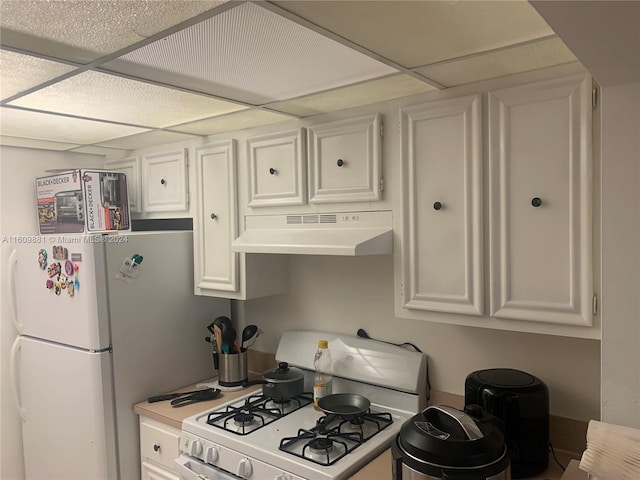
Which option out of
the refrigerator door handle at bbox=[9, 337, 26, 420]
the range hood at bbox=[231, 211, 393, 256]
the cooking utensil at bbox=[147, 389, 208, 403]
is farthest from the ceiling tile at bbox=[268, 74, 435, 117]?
the refrigerator door handle at bbox=[9, 337, 26, 420]

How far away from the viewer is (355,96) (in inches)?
73.2

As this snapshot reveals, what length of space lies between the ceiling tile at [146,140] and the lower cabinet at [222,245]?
0.16 m

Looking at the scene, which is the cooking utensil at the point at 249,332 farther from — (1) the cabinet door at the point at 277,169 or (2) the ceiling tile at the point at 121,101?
(2) the ceiling tile at the point at 121,101

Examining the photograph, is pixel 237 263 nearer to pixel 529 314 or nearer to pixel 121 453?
pixel 121 453

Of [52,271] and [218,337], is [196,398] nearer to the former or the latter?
[218,337]

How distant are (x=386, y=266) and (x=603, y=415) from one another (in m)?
1.14

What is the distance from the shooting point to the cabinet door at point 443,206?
1.66m

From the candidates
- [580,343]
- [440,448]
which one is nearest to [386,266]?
[580,343]

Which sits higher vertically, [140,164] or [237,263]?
[140,164]

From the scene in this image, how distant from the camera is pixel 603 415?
3.83 feet

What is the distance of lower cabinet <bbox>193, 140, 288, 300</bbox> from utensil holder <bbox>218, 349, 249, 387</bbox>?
0.33m

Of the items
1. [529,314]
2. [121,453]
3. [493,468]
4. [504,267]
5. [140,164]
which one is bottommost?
[121,453]

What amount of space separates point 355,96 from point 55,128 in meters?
1.50

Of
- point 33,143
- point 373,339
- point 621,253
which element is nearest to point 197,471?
point 373,339
